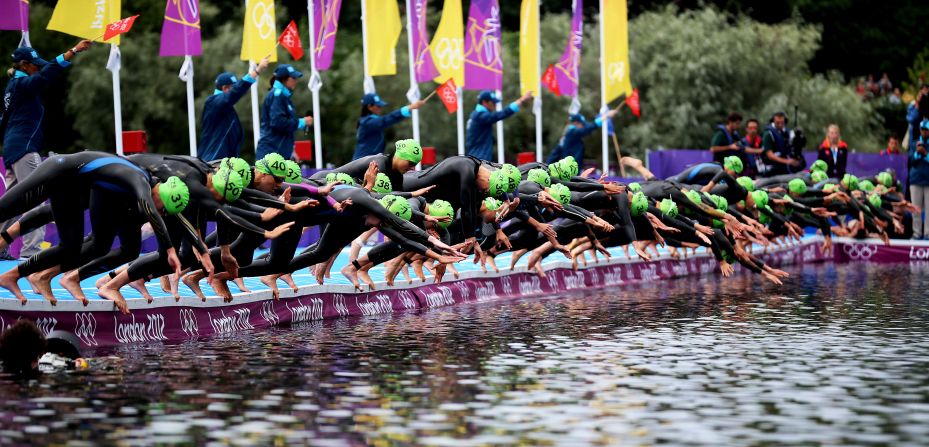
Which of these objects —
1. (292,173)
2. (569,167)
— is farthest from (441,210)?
(569,167)

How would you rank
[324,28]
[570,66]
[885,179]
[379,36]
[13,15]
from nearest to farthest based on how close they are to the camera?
[13,15] < [324,28] < [379,36] < [885,179] < [570,66]

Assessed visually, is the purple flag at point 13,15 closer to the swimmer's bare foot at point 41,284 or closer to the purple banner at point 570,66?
the swimmer's bare foot at point 41,284

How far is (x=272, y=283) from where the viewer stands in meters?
15.0

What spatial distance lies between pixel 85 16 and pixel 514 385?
10819mm

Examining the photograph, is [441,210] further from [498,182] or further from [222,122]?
[222,122]

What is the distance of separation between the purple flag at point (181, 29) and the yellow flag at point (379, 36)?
3833mm

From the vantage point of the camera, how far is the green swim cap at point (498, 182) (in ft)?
55.6

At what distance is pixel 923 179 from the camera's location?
2825cm

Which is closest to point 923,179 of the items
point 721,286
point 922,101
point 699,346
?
point 922,101

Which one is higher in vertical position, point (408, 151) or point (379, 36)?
point (379, 36)

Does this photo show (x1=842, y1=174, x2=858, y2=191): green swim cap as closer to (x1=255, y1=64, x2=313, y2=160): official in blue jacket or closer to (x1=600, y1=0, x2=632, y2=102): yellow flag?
(x1=600, y1=0, x2=632, y2=102): yellow flag

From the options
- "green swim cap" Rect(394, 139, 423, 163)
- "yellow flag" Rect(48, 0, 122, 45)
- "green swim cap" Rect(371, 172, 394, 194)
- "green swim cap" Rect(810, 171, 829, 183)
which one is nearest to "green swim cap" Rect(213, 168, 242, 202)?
"green swim cap" Rect(371, 172, 394, 194)

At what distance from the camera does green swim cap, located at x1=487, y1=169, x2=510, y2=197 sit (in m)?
16.9

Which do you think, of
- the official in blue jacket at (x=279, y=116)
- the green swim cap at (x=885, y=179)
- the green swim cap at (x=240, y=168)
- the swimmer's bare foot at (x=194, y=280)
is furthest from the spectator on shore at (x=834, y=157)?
the green swim cap at (x=240, y=168)
